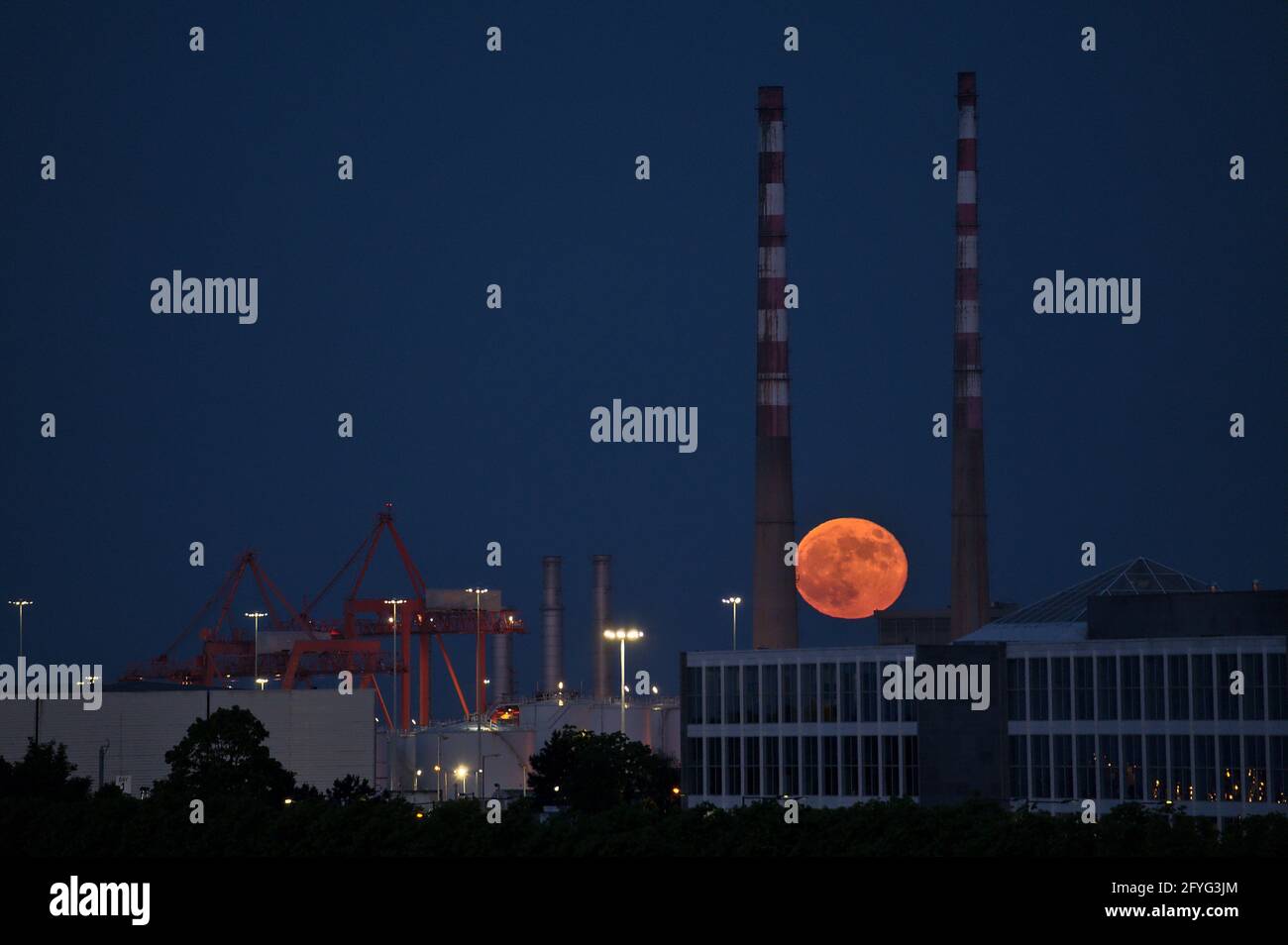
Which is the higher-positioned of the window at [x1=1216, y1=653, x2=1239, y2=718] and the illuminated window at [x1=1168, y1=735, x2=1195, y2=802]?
the window at [x1=1216, y1=653, x2=1239, y2=718]

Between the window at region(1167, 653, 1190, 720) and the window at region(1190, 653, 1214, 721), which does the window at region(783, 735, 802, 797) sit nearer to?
the window at region(1167, 653, 1190, 720)

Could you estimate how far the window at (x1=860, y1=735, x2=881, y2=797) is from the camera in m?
87.4

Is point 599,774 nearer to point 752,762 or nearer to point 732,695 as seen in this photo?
point 732,695

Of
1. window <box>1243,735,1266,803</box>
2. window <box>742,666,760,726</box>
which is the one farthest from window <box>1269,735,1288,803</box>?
window <box>742,666,760,726</box>

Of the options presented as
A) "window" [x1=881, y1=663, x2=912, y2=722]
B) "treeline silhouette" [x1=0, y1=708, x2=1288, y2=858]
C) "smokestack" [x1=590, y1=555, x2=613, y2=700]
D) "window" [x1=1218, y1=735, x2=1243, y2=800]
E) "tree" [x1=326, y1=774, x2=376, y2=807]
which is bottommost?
"tree" [x1=326, y1=774, x2=376, y2=807]

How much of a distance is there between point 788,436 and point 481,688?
53.8m

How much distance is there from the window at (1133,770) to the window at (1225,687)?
12.3 feet

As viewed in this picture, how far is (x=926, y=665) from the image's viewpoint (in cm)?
8506

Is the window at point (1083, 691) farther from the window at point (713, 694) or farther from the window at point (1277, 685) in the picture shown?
the window at point (713, 694)

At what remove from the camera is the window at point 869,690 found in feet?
291

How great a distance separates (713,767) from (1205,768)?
2438cm

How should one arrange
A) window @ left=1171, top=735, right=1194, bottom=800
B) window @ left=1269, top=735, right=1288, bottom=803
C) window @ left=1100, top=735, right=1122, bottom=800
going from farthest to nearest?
window @ left=1100, top=735, right=1122, bottom=800 → window @ left=1171, top=735, right=1194, bottom=800 → window @ left=1269, top=735, right=1288, bottom=803

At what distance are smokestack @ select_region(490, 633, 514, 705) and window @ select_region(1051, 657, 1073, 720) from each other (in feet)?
294

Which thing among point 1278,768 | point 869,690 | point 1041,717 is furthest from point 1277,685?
point 869,690
